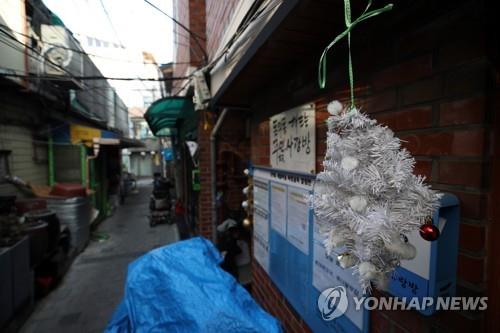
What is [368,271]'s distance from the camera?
0.63 m

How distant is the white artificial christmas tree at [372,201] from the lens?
615mm

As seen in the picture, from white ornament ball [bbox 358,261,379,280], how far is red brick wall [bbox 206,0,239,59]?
3.05m

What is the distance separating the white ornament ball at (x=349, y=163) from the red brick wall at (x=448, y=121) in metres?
0.47

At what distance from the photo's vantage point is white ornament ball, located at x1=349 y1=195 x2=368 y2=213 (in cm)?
64

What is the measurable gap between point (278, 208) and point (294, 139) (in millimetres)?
617

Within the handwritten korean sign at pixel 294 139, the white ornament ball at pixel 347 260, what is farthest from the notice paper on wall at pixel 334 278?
the handwritten korean sign at pixel 294 139

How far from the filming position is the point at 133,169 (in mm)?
30172

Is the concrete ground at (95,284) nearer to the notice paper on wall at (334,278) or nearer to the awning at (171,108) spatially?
the awning at (171,108)

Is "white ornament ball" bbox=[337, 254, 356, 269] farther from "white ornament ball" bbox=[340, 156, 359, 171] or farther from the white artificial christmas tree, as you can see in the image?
"white ornament ball" bbox=[340, 156, 359, 171]

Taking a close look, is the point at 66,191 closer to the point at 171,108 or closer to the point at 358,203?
the point at 171,108

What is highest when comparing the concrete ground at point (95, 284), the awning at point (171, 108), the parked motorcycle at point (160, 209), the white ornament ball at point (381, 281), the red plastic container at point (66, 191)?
the awning at point (171, 108)

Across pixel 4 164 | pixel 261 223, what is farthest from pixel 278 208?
pixel 4 164

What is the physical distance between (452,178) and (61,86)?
26.0 feet

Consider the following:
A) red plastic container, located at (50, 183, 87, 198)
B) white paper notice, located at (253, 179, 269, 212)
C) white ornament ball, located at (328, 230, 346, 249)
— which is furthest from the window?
white ornament ball, located at (328, 230, 346, 249)
